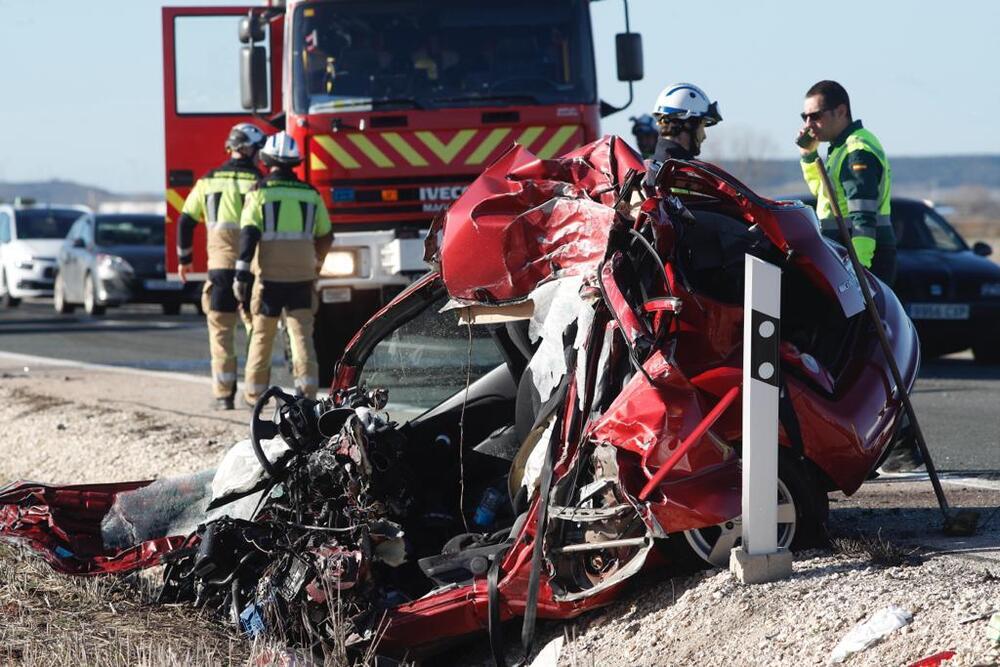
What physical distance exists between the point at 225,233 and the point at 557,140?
2.52 metres

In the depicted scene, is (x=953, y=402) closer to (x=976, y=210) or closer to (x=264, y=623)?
(x=264, y=623)

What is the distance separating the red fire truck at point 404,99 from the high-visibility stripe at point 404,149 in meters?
0.01

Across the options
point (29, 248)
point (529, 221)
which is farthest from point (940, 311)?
point (29, 248)

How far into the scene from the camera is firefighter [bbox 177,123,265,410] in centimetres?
1063

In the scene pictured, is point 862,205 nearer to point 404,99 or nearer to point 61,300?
point 404,99

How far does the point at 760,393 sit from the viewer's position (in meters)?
4.64

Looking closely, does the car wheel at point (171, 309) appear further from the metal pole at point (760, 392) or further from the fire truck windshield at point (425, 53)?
the metal pole at point (760, 392)

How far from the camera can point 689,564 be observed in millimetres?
4969

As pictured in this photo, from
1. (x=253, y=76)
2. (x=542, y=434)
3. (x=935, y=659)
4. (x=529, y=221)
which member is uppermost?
(x=253, y=76)

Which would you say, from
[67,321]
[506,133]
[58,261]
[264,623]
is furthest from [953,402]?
[58,261]

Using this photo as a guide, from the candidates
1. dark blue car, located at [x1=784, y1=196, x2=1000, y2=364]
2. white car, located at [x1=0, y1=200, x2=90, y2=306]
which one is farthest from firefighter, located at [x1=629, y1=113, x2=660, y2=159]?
white car, located at [x1=0, y1=200, x2=90, y2=306]

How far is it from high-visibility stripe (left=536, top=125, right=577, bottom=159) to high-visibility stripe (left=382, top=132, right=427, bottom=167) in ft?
2.95

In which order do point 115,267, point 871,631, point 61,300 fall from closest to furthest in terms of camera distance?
1. point 871,631
2. point 115,267
3. point 61,300

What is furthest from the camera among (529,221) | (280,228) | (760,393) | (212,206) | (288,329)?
(212,206)
